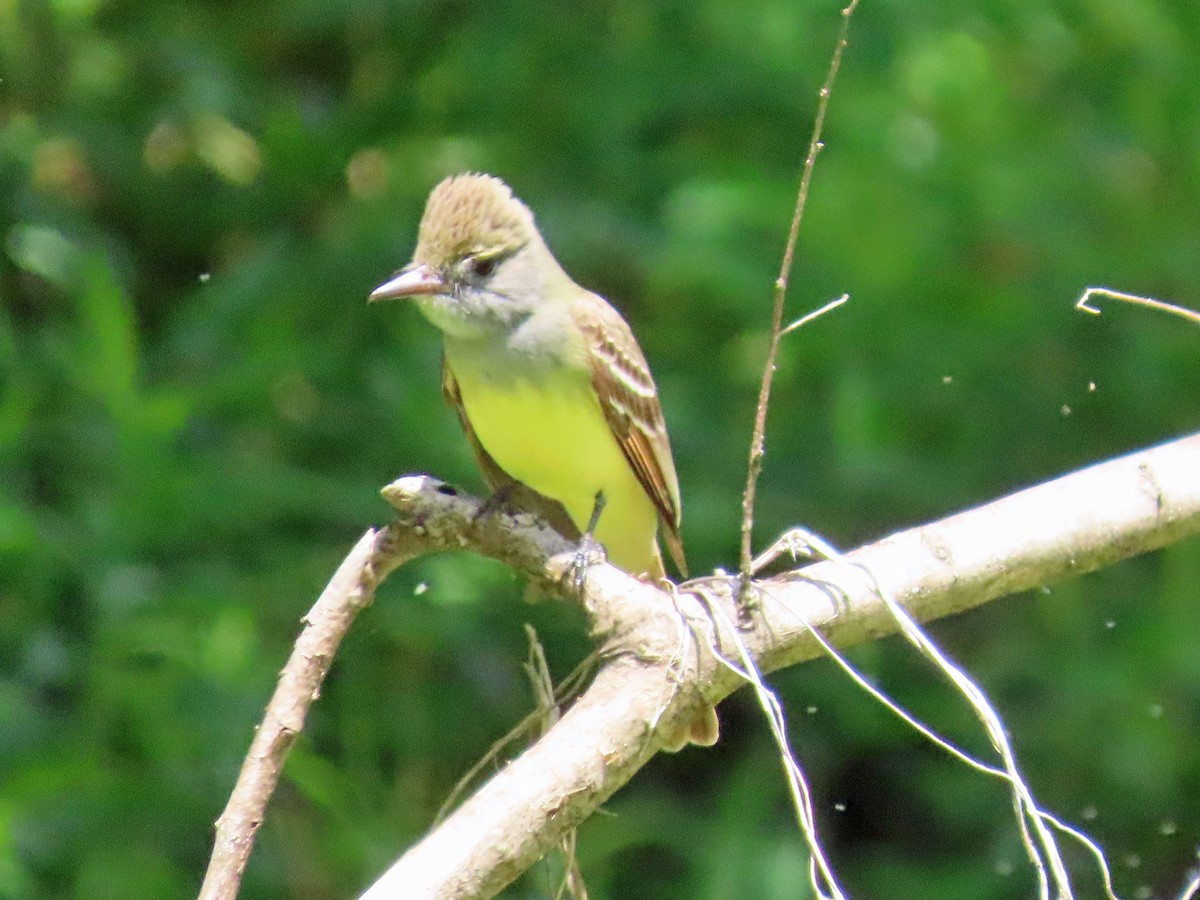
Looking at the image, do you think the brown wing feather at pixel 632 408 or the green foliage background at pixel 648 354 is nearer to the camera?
the brown wing feather at pixel 632 408

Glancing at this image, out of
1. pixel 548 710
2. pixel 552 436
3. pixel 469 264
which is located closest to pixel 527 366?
pixel 552 436

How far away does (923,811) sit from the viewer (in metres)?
5.49

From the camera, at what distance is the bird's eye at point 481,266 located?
3934 mm

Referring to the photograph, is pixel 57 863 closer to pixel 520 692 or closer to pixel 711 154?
pixel 520 692

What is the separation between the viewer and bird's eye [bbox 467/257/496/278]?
3.93 meters

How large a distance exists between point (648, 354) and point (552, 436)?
160 cm

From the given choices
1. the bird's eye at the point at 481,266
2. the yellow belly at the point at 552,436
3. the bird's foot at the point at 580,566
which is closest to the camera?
the bird's foot at the point at 580,566

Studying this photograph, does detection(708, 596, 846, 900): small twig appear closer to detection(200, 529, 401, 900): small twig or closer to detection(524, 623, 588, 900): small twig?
detection(524, 623, 588, 900): small twig

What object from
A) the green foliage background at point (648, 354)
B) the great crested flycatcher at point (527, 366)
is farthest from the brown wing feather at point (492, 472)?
the green foliage background at point (648, 354)

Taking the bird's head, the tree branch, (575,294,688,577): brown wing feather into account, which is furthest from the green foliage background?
the tree branch

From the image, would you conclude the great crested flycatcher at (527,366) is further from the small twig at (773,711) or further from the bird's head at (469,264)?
the small twig at (773,711)

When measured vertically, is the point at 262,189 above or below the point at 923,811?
above

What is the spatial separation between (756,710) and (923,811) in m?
0.63

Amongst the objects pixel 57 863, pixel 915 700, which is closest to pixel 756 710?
pixel 915 700
